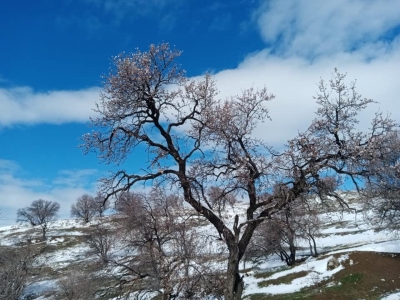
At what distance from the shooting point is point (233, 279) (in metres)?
11.8

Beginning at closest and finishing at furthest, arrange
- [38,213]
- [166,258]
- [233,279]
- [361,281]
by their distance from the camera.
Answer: [233,279] → [166,258] → [361,281] → [38,213]

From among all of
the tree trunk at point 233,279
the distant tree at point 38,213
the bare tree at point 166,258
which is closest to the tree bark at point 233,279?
the tree trunk at point 233,279

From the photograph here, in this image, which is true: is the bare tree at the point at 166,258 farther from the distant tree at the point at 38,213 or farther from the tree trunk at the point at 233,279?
the distant tree at the point at 38,213

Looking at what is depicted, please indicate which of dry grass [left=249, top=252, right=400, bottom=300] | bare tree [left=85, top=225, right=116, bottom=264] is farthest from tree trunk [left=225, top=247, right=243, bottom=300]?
bare tree [left=85, top=225, right=116, bottom=264]

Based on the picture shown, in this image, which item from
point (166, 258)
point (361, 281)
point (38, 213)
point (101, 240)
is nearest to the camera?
point (166, 258)

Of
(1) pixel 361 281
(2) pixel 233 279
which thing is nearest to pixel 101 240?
(1) pixel 361 281

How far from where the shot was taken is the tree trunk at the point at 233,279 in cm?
1180

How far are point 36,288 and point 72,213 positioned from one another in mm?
74368

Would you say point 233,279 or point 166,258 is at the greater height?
point 166,258

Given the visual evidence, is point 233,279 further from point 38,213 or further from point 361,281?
point 38,213

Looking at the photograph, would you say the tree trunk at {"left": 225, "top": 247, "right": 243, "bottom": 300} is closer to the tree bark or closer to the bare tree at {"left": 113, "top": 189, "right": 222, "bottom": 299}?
the tree bark

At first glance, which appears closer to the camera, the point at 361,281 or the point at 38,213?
the point at 361,281

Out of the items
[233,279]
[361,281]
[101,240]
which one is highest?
[101,240]

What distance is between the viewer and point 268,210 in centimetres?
1209
